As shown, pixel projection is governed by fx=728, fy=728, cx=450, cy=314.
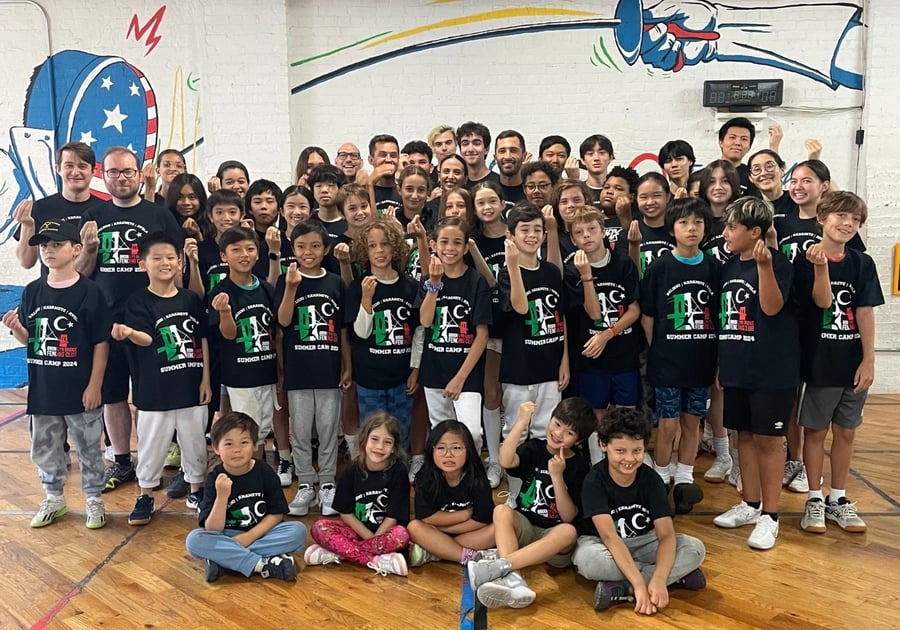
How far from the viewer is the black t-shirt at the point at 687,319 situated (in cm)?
333

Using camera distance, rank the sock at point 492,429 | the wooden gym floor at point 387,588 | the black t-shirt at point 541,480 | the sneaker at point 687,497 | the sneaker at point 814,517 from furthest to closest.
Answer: the sock at point 492,429
the sneaker at point 687,497
the sneaker at point 814,517
the black t-shirt at point 541,480
the wooden gym floor at point 387,588

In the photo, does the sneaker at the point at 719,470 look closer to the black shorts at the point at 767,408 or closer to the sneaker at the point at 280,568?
the black shorts at the point at 767,408

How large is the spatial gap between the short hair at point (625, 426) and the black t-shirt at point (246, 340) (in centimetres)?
169

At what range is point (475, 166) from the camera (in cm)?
436

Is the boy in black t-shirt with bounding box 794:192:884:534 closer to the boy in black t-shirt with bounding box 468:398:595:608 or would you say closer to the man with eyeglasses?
the boy in black t-shirt with bounding box 468:398:595:608

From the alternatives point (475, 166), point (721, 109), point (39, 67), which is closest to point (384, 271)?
point (475, 166)

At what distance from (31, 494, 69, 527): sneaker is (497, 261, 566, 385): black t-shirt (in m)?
2.21

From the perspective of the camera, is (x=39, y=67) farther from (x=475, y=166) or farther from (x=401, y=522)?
(x=401, y=522)

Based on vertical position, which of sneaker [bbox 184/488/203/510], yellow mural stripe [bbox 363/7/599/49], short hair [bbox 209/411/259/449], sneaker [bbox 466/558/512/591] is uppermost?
yellow mural stripe [bbox 363/7/599/49]

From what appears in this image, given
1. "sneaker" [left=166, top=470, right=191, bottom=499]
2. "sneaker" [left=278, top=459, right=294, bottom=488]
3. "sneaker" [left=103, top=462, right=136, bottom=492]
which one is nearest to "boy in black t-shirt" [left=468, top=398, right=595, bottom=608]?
"sneaker" [left=278, top=459, right=294, bottom=488]

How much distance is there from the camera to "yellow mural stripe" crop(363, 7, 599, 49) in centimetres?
600

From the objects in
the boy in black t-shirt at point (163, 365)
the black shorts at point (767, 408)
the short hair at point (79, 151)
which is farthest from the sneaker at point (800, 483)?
the short hair at point (79, 151)

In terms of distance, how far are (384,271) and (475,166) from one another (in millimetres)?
1168

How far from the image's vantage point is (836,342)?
3.16m
